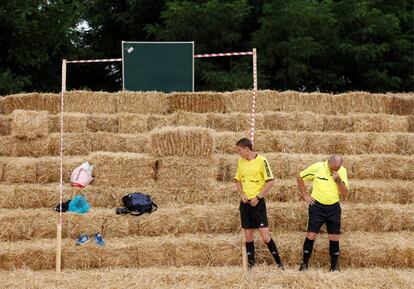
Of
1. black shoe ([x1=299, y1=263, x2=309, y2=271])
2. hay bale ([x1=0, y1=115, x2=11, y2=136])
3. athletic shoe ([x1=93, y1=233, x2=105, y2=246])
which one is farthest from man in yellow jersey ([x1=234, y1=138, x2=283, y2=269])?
hay bale ([x1=0, y1=115, x2=11, y2=136])

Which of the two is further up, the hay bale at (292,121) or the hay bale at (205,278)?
the hay bale at (292,121)

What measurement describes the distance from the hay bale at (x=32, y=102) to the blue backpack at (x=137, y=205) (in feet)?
15.0

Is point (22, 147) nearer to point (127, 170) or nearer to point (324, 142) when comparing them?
point (127, 170)

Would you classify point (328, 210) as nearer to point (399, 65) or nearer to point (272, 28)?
point (272, 28)

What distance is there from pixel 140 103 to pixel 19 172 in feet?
11.4

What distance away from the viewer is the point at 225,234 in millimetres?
8102

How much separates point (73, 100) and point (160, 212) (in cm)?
486

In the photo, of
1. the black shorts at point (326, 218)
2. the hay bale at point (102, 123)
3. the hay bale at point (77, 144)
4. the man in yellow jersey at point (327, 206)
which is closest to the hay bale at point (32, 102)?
the hay bale at point (102, 123)

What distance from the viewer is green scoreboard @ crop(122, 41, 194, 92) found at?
13430 mm

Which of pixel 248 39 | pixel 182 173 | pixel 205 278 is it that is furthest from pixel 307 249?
pixel 248 39

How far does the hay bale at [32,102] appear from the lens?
12.0 meters

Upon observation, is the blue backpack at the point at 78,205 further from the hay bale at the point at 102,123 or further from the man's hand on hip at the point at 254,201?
the hay bale at the point at 102,123

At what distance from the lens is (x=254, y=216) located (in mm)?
7223

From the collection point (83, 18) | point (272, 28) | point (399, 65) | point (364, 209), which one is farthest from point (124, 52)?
point (399, 65)
